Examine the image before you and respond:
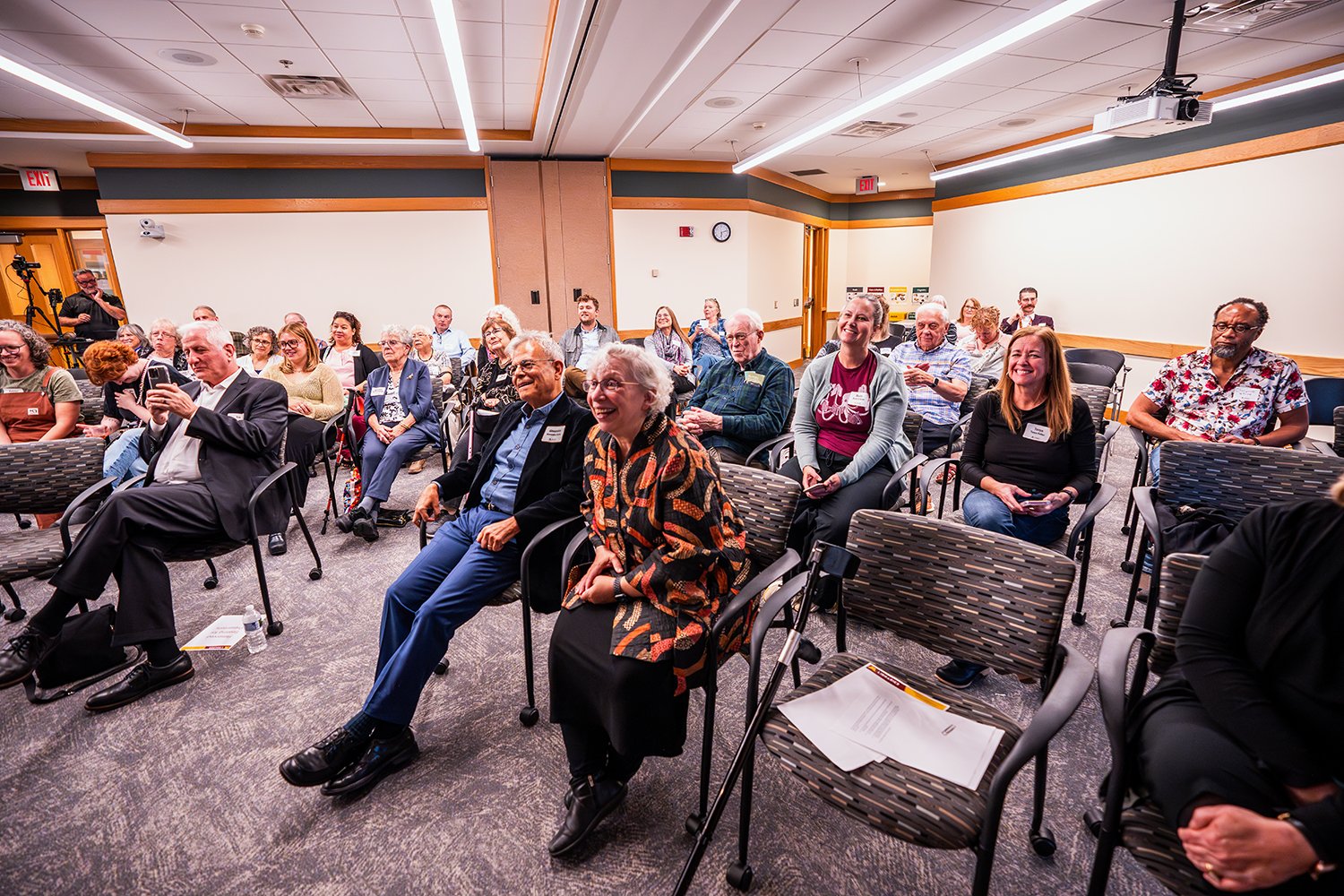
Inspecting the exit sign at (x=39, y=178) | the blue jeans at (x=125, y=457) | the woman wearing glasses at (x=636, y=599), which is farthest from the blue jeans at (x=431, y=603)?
the exit sign at (x=39, y=178)

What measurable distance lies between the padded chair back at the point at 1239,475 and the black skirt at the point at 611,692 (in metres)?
2.21

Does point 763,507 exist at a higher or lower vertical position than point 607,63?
lower

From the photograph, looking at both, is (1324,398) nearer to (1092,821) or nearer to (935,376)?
(935,376)

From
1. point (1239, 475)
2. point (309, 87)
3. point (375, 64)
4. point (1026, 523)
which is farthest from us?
point (309, 87)

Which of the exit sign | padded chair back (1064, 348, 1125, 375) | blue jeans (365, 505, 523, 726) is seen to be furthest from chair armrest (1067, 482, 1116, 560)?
the exit sign

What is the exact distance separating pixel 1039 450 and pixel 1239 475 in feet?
2.15

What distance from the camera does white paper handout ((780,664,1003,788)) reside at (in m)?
1.29

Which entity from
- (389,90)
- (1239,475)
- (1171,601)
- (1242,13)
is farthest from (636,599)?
(389,90)

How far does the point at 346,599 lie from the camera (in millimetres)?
3074

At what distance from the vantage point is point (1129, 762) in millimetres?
1199

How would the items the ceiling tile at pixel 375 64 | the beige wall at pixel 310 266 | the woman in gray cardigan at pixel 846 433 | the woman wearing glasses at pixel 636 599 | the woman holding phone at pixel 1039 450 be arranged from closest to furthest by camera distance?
the woman wearing glasses at pixel 636 599 < the woman holding phone at pixel 1039 450 < the woman in gray cardigan at pixel 846 433 < the ceiling tile at pixel 375 64 < the beige wall at pixel 310 266

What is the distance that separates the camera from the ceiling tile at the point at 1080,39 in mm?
4174

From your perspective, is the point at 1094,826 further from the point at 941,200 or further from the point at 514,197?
the point at 941,200

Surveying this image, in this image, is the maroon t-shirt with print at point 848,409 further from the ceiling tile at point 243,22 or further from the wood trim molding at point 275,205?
the wood trim molding at point 275,205
